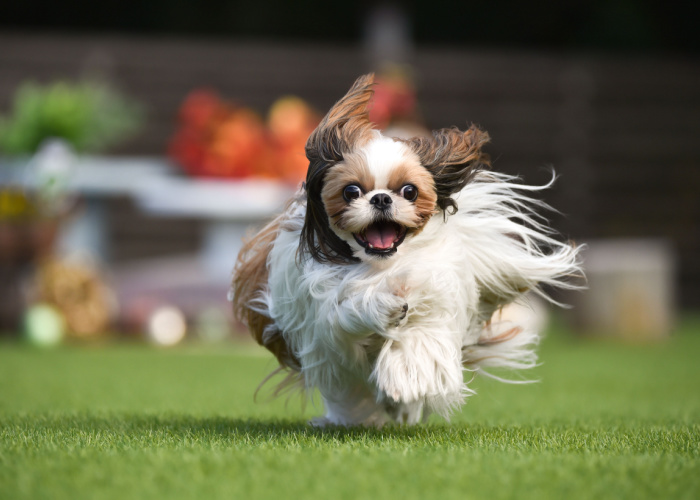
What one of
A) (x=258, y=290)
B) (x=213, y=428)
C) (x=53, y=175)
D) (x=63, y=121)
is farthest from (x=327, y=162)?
(x=63, y=121)

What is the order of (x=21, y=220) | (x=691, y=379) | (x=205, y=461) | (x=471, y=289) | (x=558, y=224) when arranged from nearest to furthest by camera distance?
1. (x=205, y=461)
2. (x=471, y=289)
3. (x=558, y=224)
4. (x=691, y=379)
5. (x=21, y=220)

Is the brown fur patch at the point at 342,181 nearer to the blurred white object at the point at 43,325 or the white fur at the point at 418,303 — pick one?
the white fur at the point at 418,303

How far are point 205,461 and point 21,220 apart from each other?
5.43m

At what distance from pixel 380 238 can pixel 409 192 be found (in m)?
0.18

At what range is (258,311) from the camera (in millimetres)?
3592

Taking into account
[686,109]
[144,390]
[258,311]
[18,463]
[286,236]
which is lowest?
[144,390]

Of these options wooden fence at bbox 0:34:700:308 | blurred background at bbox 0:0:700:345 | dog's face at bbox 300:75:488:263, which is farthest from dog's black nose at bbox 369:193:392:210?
wooden fence at bbox 0:34:700:308

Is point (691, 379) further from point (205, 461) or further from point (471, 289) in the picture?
point (205, 461)

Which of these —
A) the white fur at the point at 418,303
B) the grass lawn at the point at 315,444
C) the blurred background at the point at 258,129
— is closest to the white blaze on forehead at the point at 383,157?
the white fur at the point at 418,303

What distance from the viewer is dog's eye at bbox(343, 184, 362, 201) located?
3.10m

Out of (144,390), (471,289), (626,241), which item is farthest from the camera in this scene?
(626,241)

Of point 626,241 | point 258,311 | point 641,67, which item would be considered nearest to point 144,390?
point 258,311

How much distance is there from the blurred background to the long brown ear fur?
6.68 ft

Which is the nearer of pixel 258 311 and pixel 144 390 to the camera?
pixel 258 311
